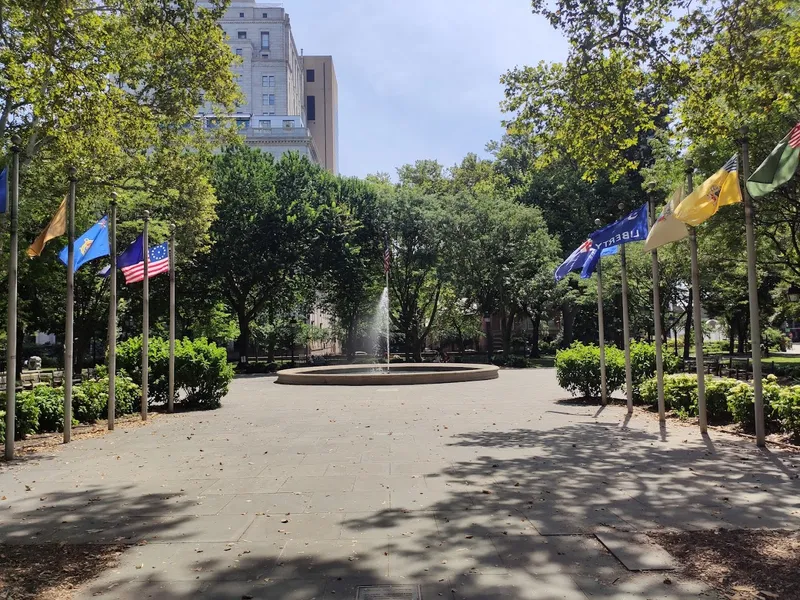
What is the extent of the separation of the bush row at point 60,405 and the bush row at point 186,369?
646 mm

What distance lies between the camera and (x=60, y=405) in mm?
12359

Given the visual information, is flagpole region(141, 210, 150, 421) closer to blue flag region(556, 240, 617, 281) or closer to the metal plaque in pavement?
blue flag region(556, 240, 617, 281)

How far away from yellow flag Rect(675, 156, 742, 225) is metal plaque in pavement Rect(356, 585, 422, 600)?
7.57m

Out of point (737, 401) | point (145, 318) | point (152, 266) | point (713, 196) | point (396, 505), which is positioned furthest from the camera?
point (152, 266)

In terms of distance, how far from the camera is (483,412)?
14.4 meters

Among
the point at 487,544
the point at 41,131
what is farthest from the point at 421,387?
the point at 487,544

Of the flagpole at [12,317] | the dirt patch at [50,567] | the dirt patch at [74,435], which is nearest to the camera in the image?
the dirt patch at [50,567]

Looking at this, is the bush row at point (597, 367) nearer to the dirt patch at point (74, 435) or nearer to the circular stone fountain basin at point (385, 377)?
the circular stone fountain basin at point (385, 377)

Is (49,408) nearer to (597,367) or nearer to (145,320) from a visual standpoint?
(145,320)

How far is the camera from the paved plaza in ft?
14.6

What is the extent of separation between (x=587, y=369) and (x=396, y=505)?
1132 cm

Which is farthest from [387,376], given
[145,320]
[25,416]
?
[25,416]

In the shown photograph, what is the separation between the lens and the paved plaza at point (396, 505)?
14.6ft

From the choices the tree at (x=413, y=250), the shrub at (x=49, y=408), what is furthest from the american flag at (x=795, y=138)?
the tree at (x=413, y=250)
